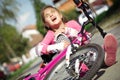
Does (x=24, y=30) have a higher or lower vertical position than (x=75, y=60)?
higher

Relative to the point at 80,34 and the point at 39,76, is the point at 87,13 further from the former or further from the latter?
the point at 39,76

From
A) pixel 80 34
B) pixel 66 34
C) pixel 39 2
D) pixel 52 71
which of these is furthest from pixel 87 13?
pixel 39 2

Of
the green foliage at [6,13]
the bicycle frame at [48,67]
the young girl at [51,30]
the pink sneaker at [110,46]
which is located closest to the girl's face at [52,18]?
the young girl at [51,30]

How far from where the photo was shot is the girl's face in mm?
5086

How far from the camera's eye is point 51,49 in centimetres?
495

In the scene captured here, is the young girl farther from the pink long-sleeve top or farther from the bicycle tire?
the bicycle tire

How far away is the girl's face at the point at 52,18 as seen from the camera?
509 cm

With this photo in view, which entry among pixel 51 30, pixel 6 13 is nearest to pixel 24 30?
pixel 6 13

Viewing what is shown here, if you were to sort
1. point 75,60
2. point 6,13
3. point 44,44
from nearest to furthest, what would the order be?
point 75,60 < point 44,44 < point 6,13

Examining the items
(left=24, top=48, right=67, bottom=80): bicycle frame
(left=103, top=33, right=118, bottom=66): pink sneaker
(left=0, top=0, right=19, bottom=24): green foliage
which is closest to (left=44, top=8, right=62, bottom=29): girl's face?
(left=24, top=48, right=67, bottom=80): bicycle frame

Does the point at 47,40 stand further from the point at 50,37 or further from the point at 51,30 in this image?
the point at 51,30

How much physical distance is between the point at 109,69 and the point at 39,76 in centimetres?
113

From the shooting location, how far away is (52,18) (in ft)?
16.7

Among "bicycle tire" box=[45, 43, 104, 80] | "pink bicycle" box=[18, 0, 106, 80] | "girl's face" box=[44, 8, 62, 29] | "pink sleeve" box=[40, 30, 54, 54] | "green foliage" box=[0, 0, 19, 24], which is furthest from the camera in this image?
"green foliage" box=[0, 0, 19, 24]
